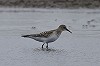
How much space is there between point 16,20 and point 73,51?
912 centimetres

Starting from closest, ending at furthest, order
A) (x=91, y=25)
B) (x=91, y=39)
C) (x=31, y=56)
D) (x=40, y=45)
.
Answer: (x=31, y=56)
(x=40, y=45)
(x=91, y=39)
(x=91, y=25)

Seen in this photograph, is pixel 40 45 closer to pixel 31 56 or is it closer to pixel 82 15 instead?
pixel 31 56

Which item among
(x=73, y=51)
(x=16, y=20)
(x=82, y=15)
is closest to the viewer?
(x=73, y=51)

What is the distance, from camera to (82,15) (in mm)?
25891

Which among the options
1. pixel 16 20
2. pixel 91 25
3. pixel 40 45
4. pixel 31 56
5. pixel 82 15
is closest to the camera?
pixel 31 56

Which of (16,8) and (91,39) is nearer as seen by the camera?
(91,39)

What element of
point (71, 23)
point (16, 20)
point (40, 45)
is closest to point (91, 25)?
Answer: point (71, 23)

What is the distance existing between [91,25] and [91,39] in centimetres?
431

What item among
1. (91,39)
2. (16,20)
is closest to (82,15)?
(16,20)

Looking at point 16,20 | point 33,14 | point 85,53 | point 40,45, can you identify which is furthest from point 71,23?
point 85,53

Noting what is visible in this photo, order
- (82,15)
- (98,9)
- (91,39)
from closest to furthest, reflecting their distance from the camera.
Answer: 1. (91,39)
2. (82,15)
3. (98,9)

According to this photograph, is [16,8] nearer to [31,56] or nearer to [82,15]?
[82,15]

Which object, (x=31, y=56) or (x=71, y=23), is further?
(x=71, y=23)

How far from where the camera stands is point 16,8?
29703 mm
